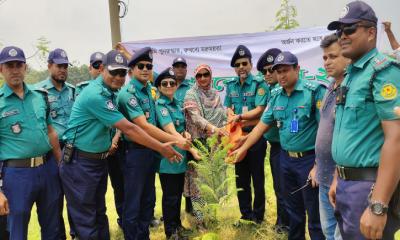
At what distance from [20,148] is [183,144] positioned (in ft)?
5.50

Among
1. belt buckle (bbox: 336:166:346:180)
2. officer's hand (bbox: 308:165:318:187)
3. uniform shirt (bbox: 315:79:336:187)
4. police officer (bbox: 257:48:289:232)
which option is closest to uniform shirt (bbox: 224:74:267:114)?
police officer (bbox: 257:48:289:232)

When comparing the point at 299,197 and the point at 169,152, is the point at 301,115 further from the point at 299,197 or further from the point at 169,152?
the point at 169,152

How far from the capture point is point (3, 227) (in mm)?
3752

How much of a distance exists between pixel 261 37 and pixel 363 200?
5.52 meters

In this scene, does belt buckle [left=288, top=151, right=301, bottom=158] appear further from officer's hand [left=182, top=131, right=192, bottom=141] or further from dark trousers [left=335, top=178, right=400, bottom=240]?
officer's hand [left=182, top=131, right=192, bottom=141]

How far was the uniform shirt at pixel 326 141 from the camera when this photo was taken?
9.55 feet

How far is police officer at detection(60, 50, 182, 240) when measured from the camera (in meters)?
3.56

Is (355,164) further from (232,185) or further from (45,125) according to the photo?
(45,125)

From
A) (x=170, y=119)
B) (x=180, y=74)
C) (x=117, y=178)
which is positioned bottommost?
(x=117, y=178)

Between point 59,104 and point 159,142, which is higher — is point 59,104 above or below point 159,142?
above

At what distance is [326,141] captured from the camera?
9.65 ft

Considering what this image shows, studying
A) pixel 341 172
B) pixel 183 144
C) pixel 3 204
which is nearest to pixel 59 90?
pixel 183 144

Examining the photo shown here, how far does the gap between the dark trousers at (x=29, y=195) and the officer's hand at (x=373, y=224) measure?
2.80 m

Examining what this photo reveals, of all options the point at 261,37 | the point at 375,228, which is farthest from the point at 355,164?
the point at 261,37
